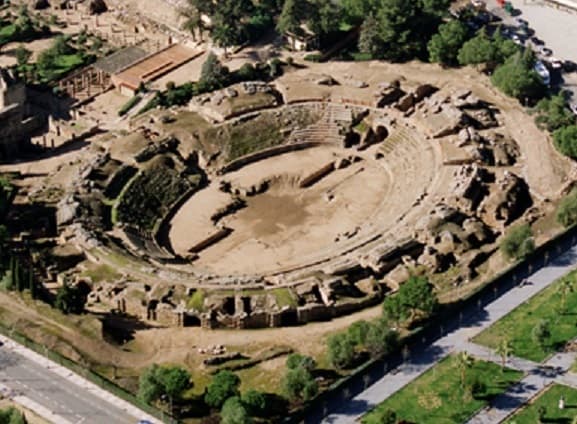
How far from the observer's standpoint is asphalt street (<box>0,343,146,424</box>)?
110125mm

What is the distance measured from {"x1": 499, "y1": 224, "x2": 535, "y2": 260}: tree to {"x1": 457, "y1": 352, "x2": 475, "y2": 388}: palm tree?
58.8ft

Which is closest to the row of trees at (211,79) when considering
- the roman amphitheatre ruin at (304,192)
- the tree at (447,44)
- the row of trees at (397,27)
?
the roman amphitheatre ruin at (304,192)

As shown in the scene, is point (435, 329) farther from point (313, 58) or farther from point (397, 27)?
point (397, 27)

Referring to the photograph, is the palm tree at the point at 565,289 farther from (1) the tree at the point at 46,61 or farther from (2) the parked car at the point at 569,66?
(1) the tree at the point at 46,61

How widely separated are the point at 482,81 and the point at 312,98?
23.4 metres

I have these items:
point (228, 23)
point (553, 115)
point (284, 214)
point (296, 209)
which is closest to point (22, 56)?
point (228, 23)

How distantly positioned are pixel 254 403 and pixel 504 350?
79.8 feet

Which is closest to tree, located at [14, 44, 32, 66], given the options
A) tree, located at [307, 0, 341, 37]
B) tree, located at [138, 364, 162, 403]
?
tree, located at [307, 0, 341, 37]

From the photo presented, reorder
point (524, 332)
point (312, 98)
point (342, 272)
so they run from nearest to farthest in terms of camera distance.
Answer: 1. point (524, 332)
2. point (342, 272)
3. point (312, 98)

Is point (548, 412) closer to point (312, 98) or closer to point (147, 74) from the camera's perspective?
point (312, 98)

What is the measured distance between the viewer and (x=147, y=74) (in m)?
174

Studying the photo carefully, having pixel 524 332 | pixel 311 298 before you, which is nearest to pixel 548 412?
pixel 524 332

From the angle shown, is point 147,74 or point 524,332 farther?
point 147,74

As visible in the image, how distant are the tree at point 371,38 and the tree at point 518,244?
49.5 metres
